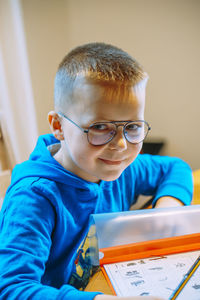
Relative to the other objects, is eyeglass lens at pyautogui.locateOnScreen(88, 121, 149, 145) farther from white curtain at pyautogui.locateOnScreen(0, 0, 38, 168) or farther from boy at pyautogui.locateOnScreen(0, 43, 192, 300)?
white curtain at pyautogui.locateOnScreen(0, 0, 38, 168)

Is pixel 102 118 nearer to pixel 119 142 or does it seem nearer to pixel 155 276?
pixel 119 142

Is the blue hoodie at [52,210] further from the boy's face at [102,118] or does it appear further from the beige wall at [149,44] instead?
the beige wall at [149,44]

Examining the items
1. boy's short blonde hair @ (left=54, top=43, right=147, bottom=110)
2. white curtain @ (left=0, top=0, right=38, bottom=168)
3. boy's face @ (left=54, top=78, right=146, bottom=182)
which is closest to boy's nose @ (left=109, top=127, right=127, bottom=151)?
boy's face @ (left=54, top=78, right=146, bottom=182)

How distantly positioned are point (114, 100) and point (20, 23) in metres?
1.12

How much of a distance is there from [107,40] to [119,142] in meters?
1.21

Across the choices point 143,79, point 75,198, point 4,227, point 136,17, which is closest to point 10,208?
point 4,227

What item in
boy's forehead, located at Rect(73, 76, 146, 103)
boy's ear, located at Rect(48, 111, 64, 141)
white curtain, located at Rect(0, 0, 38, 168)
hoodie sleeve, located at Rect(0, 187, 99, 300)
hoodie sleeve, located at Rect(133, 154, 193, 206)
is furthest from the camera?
white curtain, located at Rect(0, 0, 38, 168)

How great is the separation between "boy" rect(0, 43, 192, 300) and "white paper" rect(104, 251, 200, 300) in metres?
0.07

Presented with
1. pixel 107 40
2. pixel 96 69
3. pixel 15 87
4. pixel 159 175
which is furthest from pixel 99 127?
pixel 107 40

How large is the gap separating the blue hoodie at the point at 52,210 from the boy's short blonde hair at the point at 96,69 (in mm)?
174

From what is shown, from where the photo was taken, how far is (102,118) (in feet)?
1.77

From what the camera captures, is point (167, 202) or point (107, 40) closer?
point (167, 202)

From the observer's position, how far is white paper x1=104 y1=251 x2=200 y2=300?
445mm

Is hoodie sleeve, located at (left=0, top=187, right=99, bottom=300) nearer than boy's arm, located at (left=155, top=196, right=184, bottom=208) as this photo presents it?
Yes
